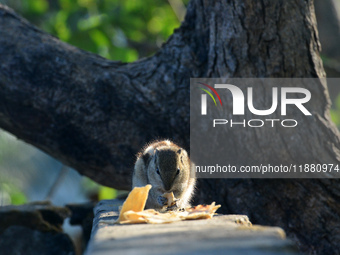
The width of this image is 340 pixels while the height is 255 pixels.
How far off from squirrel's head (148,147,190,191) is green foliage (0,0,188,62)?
3.94 meters

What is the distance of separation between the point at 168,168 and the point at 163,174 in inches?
2.9

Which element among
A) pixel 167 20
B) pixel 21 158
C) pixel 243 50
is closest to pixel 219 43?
pixel 243 50

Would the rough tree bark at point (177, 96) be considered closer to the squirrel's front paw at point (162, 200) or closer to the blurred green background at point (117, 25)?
the squirrel's front paw at point (162, 200)

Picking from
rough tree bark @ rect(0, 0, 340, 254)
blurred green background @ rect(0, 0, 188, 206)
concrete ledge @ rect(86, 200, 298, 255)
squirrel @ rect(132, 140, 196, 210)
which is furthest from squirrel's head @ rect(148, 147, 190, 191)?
blurred green background @ rect(0, 0, 188, 206)

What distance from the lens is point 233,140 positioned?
5.63 metres

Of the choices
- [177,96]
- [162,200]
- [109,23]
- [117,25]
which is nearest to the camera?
[162,200]

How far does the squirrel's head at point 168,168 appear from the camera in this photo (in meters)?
4.73

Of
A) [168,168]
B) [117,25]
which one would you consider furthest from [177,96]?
[117,25]

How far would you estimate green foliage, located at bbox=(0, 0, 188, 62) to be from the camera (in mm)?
8523

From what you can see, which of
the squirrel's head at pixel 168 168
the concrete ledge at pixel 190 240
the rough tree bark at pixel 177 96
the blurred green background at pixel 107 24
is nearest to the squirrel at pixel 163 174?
the squirrel's head at pixel 168 168

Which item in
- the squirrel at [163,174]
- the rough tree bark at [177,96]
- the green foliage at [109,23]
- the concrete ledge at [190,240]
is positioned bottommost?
the concrete ledge at [190,240]

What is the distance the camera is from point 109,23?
8969 mm

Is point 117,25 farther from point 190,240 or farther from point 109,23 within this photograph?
point 190,240

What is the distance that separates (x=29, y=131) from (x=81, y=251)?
5.54 feet
